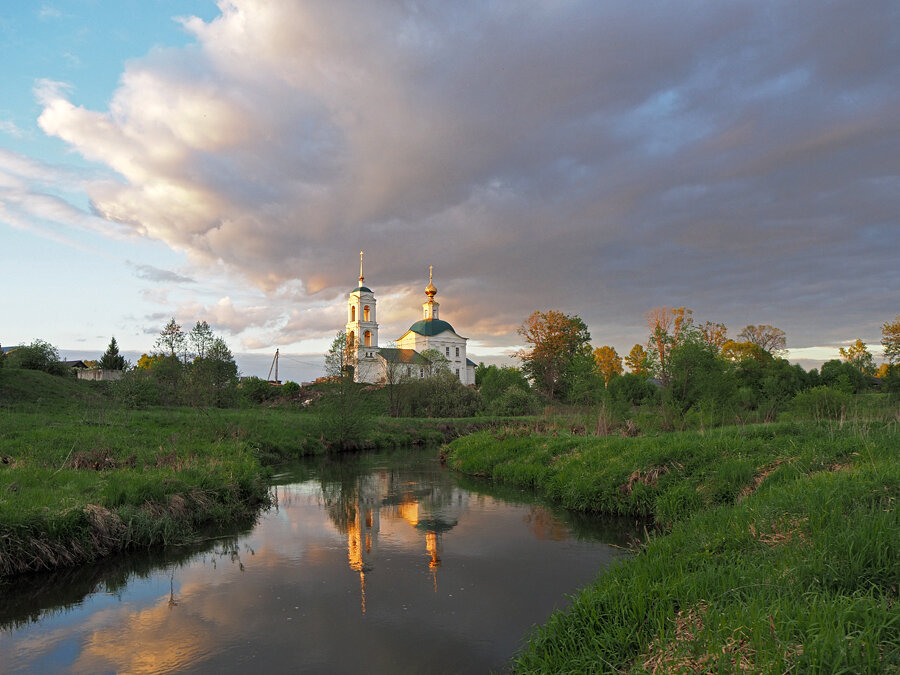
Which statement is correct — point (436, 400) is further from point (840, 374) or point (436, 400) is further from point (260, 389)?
point (840, 374)

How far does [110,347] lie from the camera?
229 feet

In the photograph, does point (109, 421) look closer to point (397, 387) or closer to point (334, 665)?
point (334, 665)

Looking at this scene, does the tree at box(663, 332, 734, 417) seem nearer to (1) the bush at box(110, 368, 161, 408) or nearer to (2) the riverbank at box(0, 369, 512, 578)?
(2) the riverbank at box(0, 369, 512, 578)

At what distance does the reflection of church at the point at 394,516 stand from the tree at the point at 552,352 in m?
44.5

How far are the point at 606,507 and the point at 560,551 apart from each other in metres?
3.24

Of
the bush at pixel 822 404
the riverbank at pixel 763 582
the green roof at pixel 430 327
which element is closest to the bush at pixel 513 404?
the bush at pixel 822 404

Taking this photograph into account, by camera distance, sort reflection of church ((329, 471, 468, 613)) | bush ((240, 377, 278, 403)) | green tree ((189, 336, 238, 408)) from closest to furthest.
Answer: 1. reflection of church ((329, 471, 468, 613))
2. green tree ((189, 336, 238, 408))
3. bush ((240, 377, 278, 403))

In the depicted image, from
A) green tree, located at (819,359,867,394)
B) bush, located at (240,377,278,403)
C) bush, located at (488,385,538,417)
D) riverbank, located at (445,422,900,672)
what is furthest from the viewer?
bush, located at (240,377,278,403)

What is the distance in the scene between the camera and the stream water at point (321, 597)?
643 cm

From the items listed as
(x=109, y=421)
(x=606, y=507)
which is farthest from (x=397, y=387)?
(x=606, y=507)

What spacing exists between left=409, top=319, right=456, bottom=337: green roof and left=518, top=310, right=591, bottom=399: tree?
35423 millimetres

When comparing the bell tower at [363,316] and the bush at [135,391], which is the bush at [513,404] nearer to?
the bush at [135,391]

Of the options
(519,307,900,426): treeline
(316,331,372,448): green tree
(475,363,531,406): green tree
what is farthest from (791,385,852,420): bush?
(475,363,531,406): green tree

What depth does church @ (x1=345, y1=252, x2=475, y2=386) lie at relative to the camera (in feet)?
282
